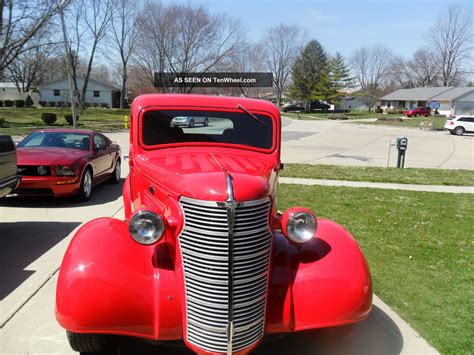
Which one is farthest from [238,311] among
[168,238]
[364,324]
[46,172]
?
[46,172]

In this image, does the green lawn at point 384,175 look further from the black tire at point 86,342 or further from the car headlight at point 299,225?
the black tire at point 86,342

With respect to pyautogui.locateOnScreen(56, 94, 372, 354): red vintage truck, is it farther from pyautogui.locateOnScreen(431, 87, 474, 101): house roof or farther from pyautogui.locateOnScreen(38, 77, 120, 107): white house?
pyautogui.locateOnScreen(431, 87, 474, 101): house roof

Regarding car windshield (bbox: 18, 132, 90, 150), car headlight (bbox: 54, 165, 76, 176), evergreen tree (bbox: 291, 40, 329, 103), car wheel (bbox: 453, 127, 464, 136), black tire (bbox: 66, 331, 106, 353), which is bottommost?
car wheel (bbox: 453, 127, 464, 136)

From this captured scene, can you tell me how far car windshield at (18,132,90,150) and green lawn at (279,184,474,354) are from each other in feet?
14.5

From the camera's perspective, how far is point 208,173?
2684 millimetres

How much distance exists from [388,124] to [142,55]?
2849 cm

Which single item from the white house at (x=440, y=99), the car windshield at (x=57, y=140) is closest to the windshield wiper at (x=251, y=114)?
the car windshield at (x=57, y=140)

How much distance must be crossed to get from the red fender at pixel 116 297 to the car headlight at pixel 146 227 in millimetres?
267

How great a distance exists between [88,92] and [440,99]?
58.3m

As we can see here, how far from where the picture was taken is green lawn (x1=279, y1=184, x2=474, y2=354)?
3.78 m

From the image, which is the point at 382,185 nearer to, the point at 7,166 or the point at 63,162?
the point at 63,162

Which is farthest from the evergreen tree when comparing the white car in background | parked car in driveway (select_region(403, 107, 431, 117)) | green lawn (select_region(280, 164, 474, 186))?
green lawn (select_region(280, 164, 474, 186))

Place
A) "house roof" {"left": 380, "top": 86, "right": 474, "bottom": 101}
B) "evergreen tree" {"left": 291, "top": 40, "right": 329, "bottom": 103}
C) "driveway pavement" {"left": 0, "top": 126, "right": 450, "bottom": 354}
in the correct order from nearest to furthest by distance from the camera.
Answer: "driveway pavement" {"left": 0, "top": 126, "right": 450, "bottom": 354}
"house roof" {"left": 380, "top": 86, "right": 474, "bottom": 101}
"evergreen tree" {"left": 291, "top": 40, "right": 329, "bottom": 103}

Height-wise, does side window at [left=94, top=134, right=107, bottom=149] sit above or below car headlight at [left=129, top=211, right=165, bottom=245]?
below
